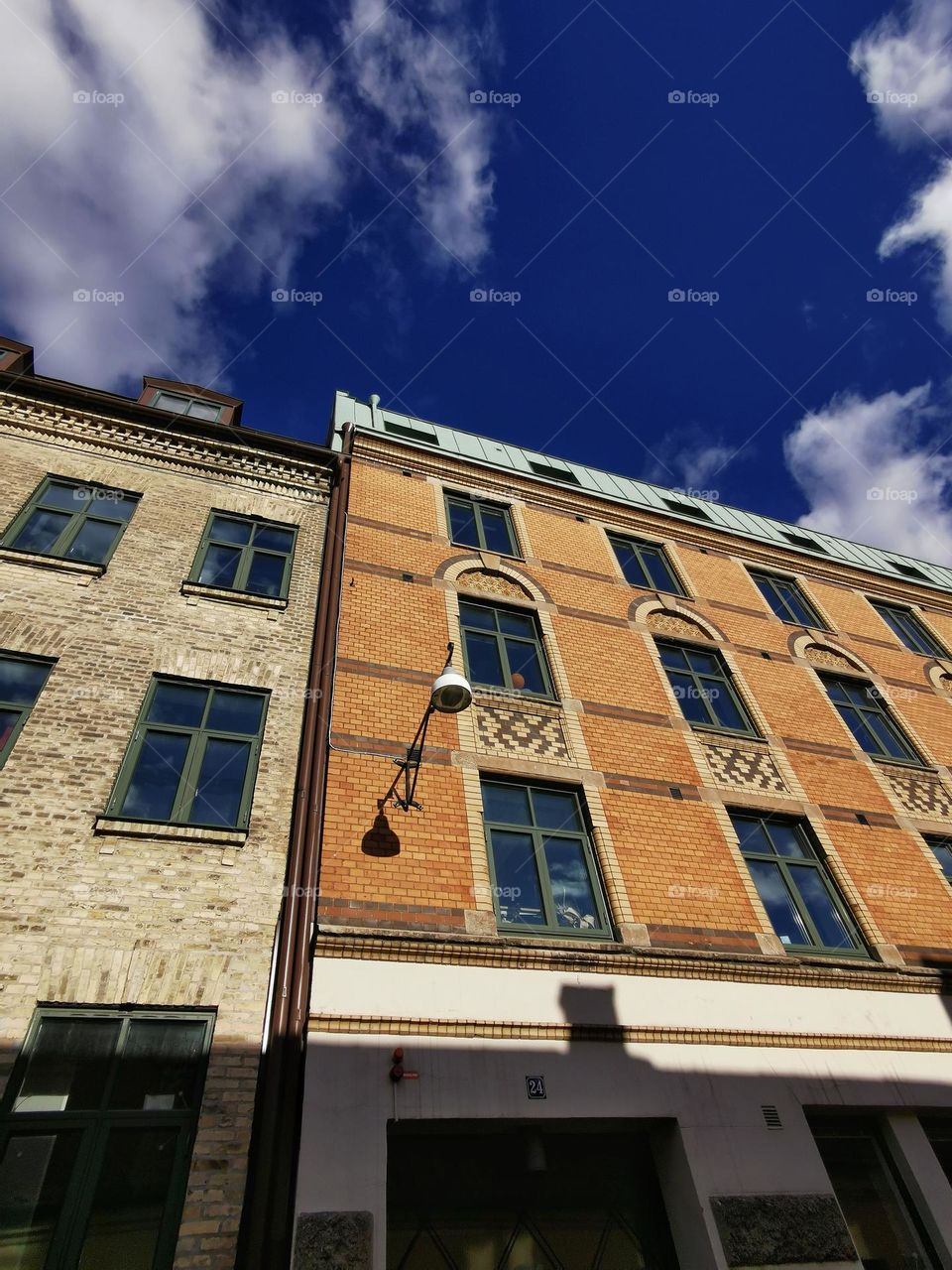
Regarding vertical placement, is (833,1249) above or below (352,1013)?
below

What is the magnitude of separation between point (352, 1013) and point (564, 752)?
4608mm

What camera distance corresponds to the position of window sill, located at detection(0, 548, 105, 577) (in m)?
9.70

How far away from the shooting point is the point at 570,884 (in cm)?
873

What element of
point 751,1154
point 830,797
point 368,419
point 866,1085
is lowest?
point 751,1154

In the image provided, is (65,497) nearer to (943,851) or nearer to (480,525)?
(480,525)

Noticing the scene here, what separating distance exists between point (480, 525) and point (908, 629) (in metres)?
11.6

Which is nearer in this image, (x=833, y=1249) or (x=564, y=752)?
(x=833, y=1249)

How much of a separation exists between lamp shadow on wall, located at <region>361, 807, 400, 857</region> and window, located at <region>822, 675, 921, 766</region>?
9.24 metres

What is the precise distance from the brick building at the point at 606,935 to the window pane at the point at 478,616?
5cm

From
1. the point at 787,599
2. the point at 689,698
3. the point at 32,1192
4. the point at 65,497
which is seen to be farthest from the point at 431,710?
the point at 787,599

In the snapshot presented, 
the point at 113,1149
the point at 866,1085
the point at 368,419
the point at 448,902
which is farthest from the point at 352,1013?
the point at 368,419

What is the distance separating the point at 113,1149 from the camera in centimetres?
573

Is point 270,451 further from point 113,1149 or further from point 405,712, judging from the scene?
point 113,1149

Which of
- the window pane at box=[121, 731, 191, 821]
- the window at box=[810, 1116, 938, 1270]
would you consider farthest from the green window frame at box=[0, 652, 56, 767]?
the window at box=[810, 1116, 938, 1270]
